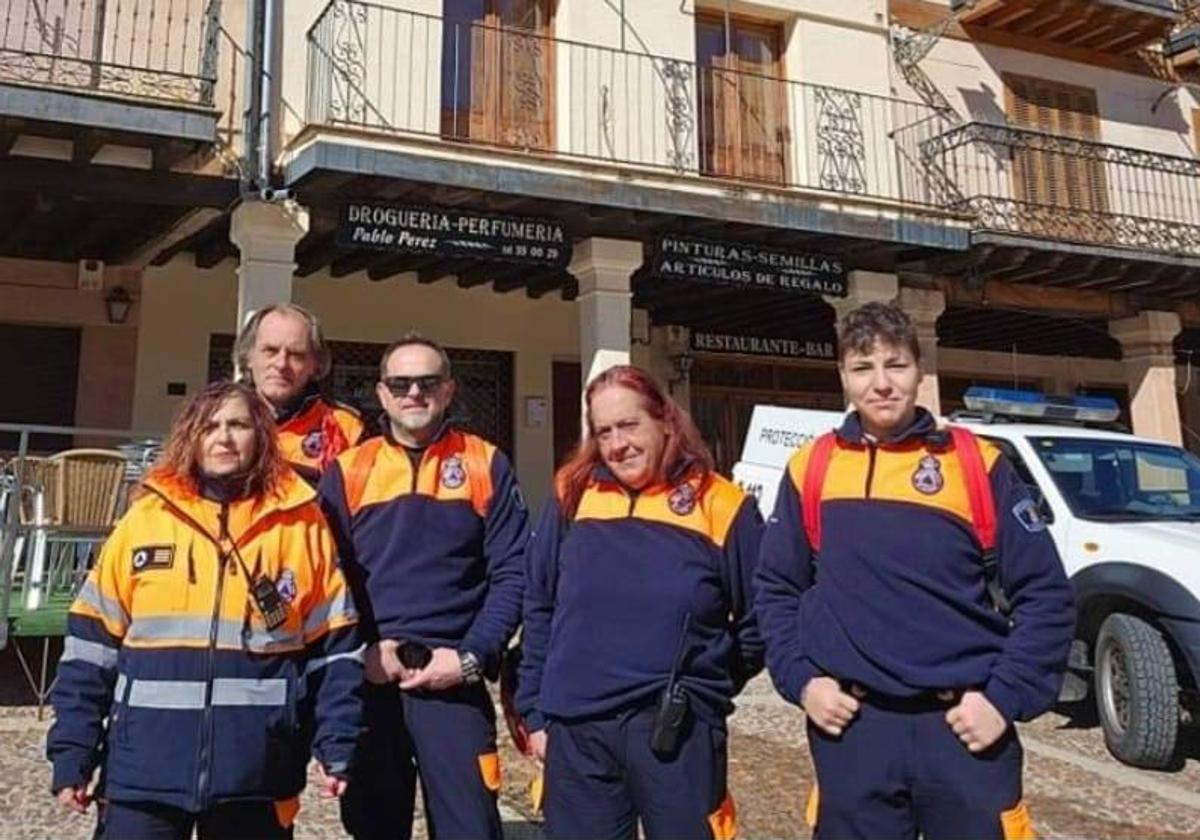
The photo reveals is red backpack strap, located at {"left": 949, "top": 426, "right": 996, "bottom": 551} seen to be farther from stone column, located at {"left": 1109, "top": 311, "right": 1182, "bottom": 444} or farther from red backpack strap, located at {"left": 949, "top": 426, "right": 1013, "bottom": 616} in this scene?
stone column, located at {"left": 1109, "top": 311, "right": 1182, "bottom": 444}

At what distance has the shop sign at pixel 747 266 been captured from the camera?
9.34 meters

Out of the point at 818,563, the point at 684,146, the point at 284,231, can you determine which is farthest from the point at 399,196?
the point at 818,563

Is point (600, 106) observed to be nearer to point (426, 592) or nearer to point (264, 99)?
point (264, 99)

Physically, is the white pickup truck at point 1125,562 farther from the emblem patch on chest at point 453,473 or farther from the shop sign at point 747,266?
the shop sign at point 747,266

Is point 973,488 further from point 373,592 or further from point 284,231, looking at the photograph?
point 284,231

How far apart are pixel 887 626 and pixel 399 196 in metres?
6.76

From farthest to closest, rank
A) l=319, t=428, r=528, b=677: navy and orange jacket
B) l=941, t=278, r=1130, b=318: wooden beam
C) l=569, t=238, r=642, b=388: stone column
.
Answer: l=941, t=278, r=1130, b=318: wooden beam, l=569, t=238, r=642, b=388: stone column, l=319, t=428, r=528, b=677: navy and orange jacket

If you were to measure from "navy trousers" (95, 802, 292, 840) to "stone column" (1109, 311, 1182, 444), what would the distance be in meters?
11.7

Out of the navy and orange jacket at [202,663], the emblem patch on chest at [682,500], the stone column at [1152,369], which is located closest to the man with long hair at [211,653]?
the navy and orange jacket at [202,663]

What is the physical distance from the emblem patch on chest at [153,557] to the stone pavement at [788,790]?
2.16 meters

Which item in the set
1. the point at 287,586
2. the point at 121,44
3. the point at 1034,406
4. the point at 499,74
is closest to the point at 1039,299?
the point at 1034,406

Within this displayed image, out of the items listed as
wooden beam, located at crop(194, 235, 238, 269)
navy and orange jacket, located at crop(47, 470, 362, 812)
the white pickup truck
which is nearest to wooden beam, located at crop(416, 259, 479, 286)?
wooden beam, located at crop(194, 235, 238, 269)

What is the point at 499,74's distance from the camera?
382 inches

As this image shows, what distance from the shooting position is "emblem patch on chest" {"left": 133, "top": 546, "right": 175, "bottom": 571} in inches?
96.5
